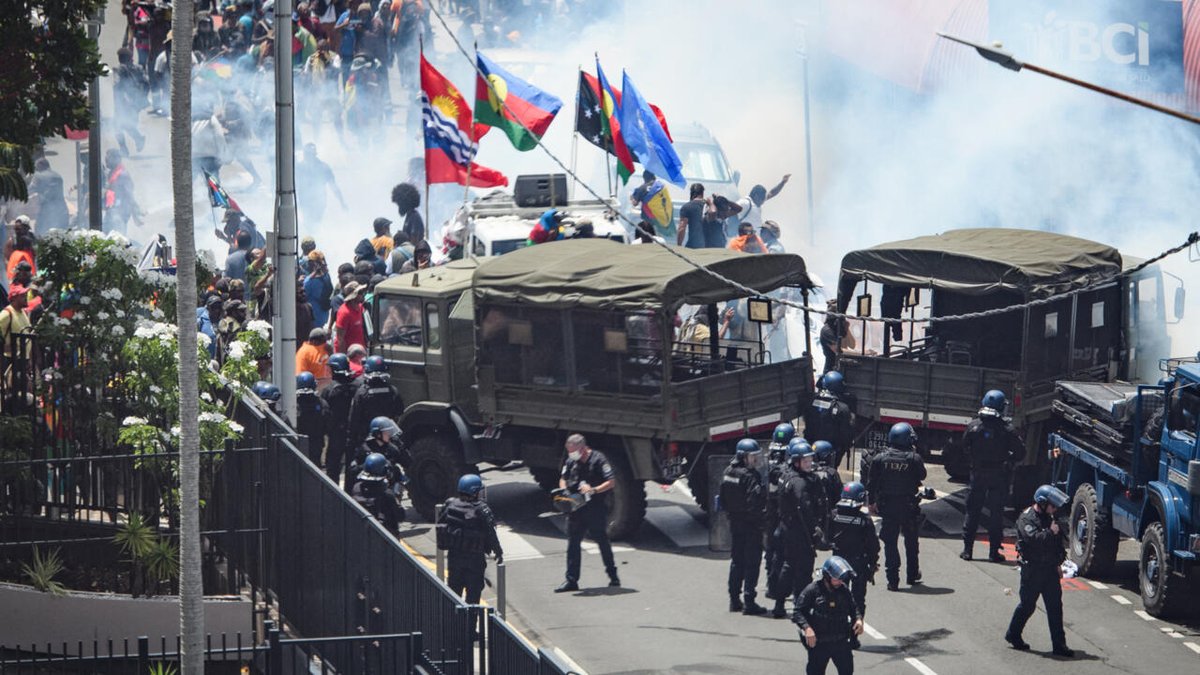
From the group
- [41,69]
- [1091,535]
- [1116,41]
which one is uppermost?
[1116,41]

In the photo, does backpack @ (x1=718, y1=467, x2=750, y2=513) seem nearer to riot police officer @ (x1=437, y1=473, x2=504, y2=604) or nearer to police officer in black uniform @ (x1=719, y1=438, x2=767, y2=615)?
police officer in black uniform @ (x1=719, y1=438, x2=767, y2=615)

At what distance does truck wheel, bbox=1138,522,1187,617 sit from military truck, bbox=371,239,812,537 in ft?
12.7

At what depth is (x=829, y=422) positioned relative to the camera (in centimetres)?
1875

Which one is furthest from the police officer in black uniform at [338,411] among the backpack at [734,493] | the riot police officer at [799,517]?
the riot police officer at [799,517]

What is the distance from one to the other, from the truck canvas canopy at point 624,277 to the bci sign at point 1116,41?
56.5 feet

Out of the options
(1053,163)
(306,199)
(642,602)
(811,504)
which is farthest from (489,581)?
(1053,163)

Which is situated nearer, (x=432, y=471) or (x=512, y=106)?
(x=432, y=471)

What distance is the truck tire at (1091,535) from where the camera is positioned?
17.3 meters

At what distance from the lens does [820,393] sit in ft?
62.7

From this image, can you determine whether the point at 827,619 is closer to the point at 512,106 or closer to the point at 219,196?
the point at 512,106

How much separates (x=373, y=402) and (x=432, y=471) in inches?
37.2

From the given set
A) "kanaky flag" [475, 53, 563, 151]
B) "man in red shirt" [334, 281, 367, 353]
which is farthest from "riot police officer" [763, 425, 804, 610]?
"kanaky flag" [475, 53, 563, 151]

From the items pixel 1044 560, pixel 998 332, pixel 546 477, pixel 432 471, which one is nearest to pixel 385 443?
pixel 432 471

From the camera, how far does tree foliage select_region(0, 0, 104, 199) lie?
13.6 metres
